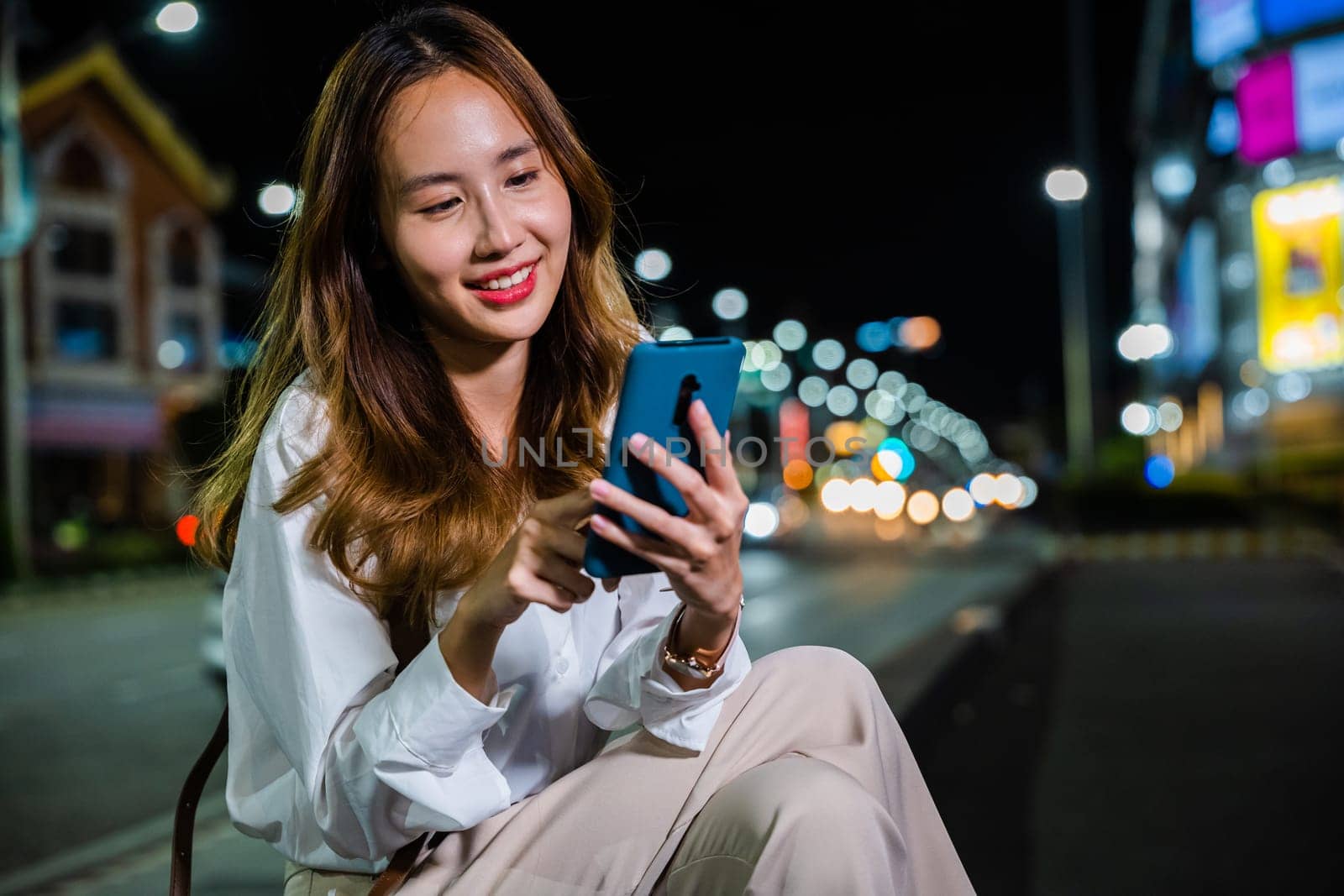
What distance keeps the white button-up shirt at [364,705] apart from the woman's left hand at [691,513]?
299 mm

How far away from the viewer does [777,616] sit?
1398 cm

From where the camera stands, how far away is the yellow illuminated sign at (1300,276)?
36750mm

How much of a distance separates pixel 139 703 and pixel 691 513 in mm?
8390

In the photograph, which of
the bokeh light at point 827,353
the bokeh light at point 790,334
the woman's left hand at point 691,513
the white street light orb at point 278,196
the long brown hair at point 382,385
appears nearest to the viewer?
the woman's left hand at point 691,513

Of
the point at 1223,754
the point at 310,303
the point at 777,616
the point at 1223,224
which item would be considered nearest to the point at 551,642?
the point at 310,303

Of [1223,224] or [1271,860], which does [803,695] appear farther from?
[1223,224]

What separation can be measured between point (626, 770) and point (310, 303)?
84cm

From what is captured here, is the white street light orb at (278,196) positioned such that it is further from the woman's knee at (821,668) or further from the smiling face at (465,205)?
the woman's knee at (821,668)

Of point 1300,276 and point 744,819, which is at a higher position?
point 1300,276

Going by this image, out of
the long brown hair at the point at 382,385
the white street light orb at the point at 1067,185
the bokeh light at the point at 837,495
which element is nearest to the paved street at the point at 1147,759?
the long brown hair at the point at 382,385

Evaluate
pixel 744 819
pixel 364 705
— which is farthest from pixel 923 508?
pixel 364 705

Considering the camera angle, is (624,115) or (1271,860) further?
(624,115)

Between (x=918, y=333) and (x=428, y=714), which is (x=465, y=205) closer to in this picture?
(x=428, y=714)

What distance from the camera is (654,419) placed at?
1.42 m
